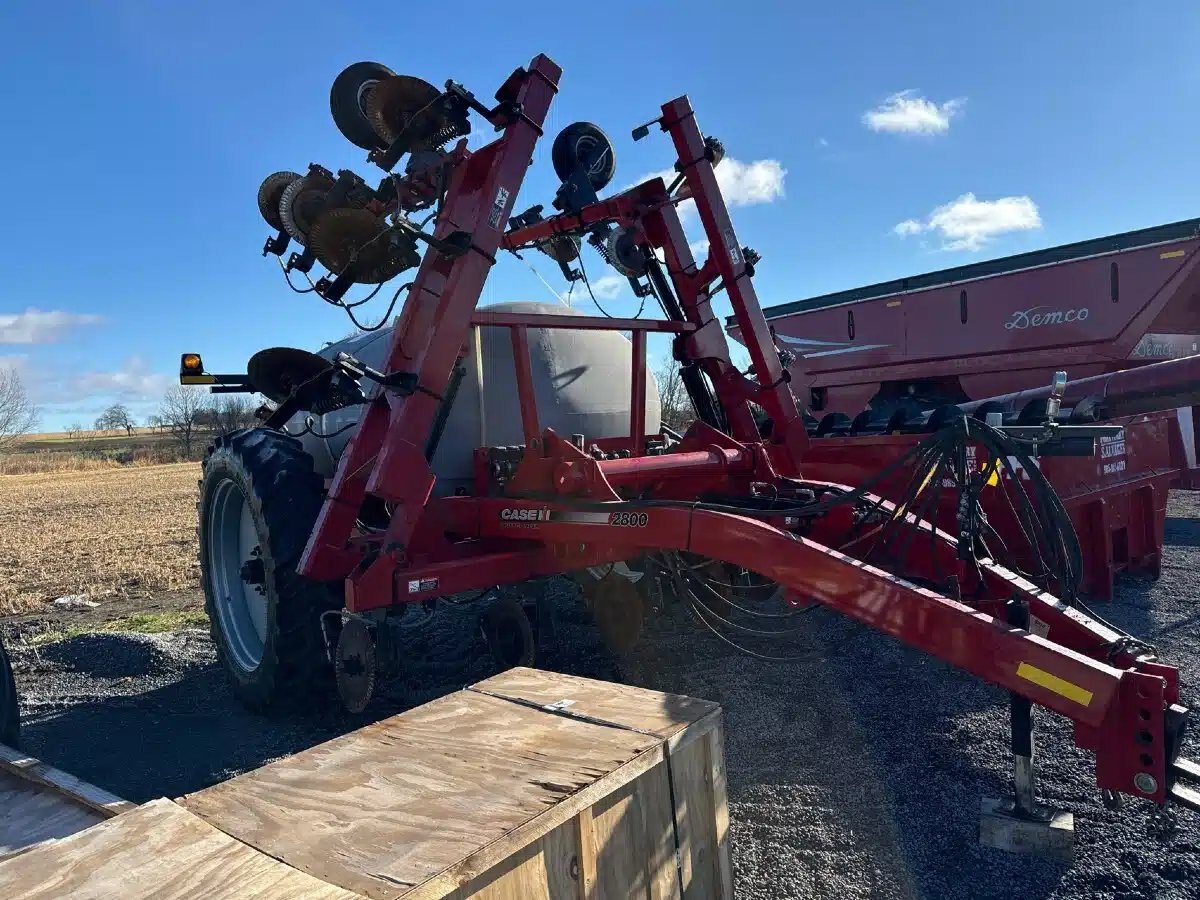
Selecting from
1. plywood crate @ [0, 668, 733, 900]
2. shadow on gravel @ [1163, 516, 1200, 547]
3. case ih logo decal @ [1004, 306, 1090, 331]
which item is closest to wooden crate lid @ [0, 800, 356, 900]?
plywood crate @ [0, 668, 733, 900]

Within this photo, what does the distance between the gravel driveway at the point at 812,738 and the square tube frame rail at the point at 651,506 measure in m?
0.59

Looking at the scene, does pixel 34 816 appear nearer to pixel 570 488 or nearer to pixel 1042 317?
pixel 570 488

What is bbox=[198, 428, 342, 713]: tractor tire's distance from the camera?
4.24 metres

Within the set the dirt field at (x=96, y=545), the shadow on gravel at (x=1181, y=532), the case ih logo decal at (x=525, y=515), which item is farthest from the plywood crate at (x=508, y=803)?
the shadow on gravel at (x=1181, y=532)

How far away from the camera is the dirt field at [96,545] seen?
8.85 metres

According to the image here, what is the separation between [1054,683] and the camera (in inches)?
101

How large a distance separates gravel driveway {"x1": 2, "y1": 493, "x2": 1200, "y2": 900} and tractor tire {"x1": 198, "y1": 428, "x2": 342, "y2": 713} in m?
0.21

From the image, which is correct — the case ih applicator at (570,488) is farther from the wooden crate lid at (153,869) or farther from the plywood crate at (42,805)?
the wooden crate lid at (153,869)

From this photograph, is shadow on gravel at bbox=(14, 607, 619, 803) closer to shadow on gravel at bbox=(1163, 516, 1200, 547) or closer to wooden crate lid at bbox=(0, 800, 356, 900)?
wooden crate lid at bbox=(0, 800, 356, 900)

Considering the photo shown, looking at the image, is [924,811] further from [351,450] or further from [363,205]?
[363,205]

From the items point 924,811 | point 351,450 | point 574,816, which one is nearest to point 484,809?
point 574,816

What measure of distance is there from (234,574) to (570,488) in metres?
2.44

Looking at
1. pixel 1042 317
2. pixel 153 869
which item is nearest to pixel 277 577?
pixel 153 869

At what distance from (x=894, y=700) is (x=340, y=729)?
2.71 meters
